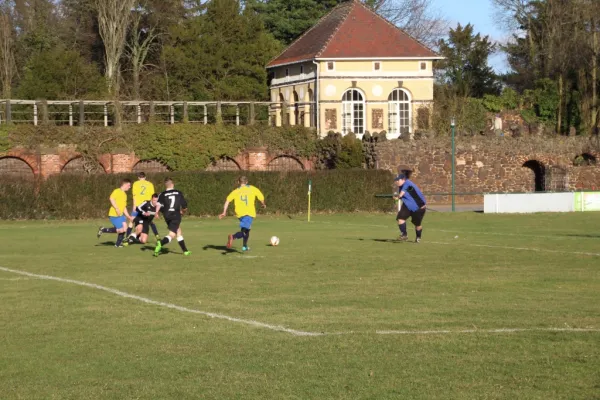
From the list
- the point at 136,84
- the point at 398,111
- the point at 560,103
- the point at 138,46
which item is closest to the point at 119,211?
the point at 398,111

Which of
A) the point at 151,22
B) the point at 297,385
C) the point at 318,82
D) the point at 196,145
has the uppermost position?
the point at 151,22

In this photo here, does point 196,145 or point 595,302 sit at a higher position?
point 196,145

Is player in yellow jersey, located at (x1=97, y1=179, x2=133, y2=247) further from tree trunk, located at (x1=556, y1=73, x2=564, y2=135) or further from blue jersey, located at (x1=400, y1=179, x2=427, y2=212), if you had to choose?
tree trunk, located at (x1=556, y1=73, x2=564, y2=135)

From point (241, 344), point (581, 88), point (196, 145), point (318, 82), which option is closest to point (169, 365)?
point (241, 344)

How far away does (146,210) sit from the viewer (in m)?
26.2

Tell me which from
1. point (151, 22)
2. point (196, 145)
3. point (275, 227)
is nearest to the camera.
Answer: point (275, 227)

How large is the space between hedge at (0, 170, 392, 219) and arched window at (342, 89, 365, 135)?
14019 mm

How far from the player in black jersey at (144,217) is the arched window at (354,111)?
37051 mm

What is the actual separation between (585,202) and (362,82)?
1981 cm

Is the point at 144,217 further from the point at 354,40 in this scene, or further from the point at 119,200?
the point at 354,40

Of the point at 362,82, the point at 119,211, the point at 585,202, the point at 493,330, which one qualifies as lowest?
the point at 493,330

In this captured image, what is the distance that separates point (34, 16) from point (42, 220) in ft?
110

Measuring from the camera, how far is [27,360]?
11484 millimetres

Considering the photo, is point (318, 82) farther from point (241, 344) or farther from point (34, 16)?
point (241, 344)
